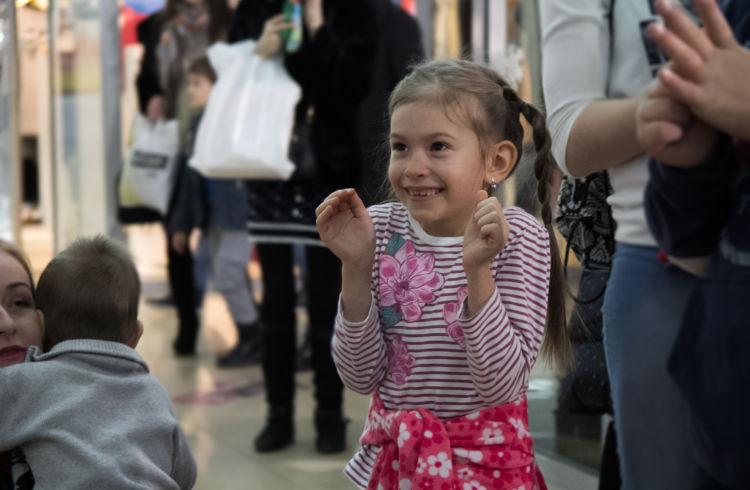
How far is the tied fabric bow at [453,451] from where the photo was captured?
5.19 feet

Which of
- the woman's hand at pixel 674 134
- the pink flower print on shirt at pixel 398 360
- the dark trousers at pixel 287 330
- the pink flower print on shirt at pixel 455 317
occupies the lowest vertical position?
the dark trousers at pixel 287 330

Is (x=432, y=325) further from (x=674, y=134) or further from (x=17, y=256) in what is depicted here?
(x=17, y=256)

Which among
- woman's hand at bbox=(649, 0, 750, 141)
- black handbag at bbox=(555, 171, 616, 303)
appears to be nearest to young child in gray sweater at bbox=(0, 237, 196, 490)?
black handbag at bbox=(555, 171, 616, 303)

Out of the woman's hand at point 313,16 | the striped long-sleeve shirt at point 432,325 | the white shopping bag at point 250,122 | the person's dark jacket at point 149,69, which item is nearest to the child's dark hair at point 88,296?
the striped long-sleeve shirt at point 432,325

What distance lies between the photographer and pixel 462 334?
163 centimetres

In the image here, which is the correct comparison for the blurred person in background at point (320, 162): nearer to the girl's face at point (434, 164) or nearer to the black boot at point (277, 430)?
the black boot at point (277, 430)

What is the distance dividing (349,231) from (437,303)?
20 centimetres

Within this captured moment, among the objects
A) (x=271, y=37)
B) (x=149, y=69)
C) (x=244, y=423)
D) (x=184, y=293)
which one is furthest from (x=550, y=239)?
(x=184, y=293)

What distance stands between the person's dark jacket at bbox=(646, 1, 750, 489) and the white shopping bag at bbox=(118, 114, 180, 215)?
4159mm

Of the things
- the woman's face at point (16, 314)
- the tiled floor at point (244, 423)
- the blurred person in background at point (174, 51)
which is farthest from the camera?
the blurred person in background at point (174, 51)

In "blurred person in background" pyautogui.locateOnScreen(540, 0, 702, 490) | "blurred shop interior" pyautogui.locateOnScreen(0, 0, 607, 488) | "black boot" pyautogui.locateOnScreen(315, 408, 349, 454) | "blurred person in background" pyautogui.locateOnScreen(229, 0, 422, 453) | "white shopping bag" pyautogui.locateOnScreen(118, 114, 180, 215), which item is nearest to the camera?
"blurred person in background" pyautogui.locateOnScreen(540, 0, 702, 490)

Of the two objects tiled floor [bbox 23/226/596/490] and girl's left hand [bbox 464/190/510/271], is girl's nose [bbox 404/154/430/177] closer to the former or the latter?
girl's left hand [bbox 464/190/510/271]

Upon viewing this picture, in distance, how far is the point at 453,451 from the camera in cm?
161

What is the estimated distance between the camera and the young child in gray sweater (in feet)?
5.61
